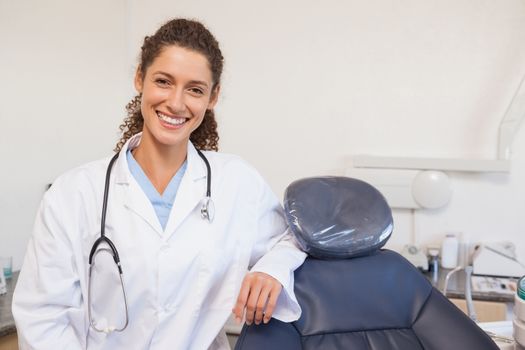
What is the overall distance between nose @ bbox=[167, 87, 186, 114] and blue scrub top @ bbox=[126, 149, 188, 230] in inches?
6.9

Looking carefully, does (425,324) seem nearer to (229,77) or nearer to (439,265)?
(439,265)

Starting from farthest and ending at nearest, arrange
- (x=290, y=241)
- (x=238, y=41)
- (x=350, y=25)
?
(x=238, y=41), (x=350, y=25), (x=290, y=241)

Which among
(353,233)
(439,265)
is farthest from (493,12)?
(353,233)

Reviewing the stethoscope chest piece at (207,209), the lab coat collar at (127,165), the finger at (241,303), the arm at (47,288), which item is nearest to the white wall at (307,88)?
the lab coat collar at (127,165)

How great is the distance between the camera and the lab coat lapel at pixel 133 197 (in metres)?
1.06

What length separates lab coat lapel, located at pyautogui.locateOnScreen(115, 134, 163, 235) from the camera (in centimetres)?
106

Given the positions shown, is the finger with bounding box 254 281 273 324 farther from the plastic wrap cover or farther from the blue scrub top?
the blue scrub top

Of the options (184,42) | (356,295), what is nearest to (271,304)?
(356,295)

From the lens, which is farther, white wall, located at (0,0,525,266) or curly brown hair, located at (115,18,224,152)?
white wall, located at (0,0,525,266)

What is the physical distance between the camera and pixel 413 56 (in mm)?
2068

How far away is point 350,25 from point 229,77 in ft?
2.00

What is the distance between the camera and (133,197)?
42.1 inches

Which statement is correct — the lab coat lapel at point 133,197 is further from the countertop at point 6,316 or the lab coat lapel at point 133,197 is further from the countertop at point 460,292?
the countertop at point 460,292

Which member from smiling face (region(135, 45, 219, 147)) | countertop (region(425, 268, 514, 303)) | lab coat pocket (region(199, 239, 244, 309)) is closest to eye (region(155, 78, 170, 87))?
smiling face (region(135, 45, 219, 147))
